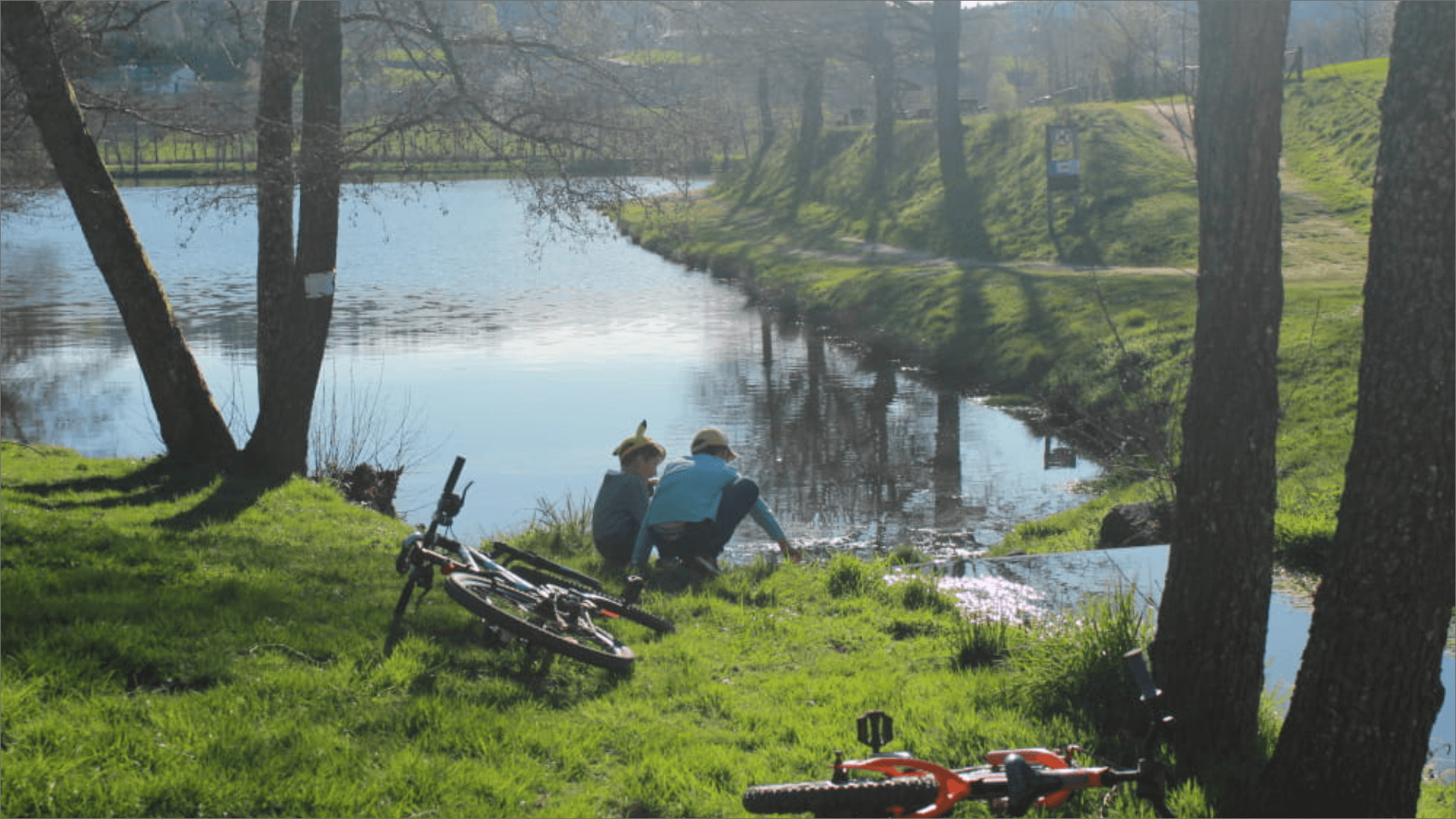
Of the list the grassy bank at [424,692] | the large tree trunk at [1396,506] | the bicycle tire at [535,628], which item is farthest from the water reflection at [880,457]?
the large tree trunk at [1396,506]

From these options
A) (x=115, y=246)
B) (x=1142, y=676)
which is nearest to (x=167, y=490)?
(x=115, y=246)

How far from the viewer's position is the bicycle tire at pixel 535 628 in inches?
260

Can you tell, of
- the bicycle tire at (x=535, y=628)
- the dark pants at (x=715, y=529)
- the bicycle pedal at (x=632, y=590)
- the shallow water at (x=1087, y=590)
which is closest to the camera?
the bicycle tire at (x=535, y=628)

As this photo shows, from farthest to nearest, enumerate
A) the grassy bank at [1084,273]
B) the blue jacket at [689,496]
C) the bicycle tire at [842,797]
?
the grassy bank at [1084,273]
the blue jacket at [689,496]
the bicycle tire at [842,797]

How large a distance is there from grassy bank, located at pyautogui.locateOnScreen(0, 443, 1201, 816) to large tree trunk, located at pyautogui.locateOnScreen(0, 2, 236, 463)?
3.54 meters

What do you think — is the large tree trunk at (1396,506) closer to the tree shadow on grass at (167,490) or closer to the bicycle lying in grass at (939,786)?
the bicycle lying in grass at (939,786)

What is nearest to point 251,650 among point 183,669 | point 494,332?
point 183,669

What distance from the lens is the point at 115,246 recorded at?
492 inches

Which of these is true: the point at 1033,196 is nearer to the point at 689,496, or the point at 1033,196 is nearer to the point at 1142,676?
the point at 689,496

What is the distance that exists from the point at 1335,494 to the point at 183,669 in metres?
10.2

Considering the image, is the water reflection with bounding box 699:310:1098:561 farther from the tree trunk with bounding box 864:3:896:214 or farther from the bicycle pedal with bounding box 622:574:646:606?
the tree trunk with bounding box 864:3:896:214

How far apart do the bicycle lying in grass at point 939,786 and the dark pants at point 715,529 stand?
18.7ft

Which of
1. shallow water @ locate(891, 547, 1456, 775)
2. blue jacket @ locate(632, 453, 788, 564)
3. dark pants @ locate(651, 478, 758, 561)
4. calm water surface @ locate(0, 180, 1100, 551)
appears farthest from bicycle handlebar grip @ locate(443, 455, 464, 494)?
calm water surface @ locate(0, 180, 1100, 551)

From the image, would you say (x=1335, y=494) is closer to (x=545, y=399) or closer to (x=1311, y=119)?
(x=545, y=399)
